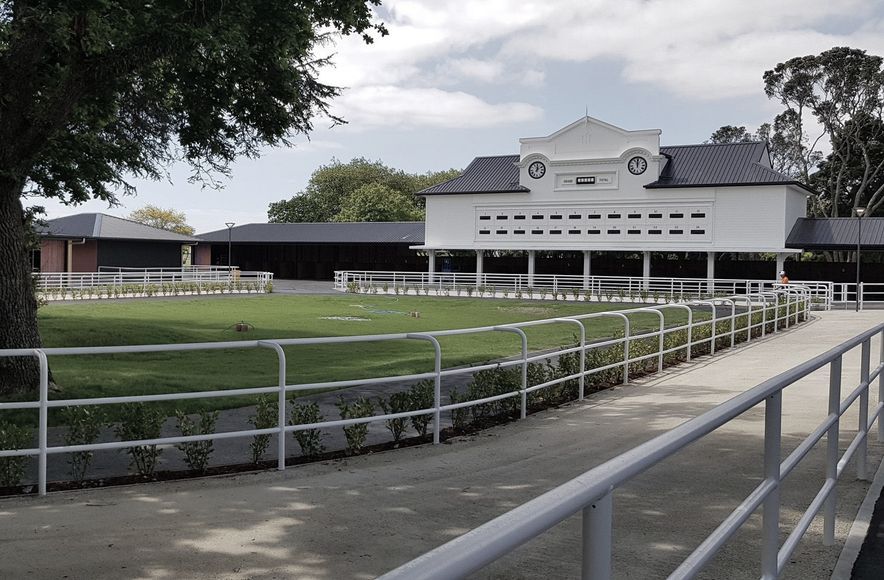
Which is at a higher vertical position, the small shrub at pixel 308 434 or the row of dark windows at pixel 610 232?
the row of dark windows at pixel 610 232

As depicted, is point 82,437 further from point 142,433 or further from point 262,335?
point 262,335

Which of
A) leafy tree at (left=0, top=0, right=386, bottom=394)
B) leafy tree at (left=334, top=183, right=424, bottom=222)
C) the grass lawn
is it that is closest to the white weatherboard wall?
the grass lawn

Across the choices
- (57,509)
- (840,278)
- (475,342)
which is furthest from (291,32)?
(840,278)

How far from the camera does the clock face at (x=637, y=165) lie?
2101 inches

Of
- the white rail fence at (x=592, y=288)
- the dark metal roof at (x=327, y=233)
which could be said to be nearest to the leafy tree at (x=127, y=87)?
the white rail fence at (x=592, y=288)

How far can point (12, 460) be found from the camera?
25.2 ft

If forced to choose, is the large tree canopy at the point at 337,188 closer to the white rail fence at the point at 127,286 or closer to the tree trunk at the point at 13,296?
the white rail fence at the point at 127,286

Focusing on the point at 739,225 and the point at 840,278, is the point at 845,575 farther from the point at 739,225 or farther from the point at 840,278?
the point at 840,278

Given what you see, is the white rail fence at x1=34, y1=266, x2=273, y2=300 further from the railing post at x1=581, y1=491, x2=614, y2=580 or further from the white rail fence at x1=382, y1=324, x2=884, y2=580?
the railing post at x1=581, y1=491, x2=614, y2=580

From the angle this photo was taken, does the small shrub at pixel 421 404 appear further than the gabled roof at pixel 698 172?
No

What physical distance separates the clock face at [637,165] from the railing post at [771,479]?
169 feet

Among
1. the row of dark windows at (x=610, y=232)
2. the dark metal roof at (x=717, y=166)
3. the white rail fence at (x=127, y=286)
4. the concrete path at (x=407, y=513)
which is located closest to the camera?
the concrete path at (x=407, y=513)

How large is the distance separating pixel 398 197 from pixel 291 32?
77602mm

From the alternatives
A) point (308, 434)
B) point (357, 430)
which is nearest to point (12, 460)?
point (308, 434)
